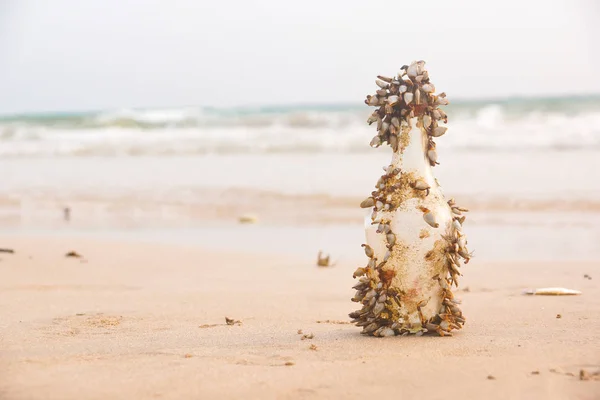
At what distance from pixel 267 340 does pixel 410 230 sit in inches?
33.3

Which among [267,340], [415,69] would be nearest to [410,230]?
[415,69]

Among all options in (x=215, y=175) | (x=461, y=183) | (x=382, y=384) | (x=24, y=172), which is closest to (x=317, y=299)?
(x=382, y=384)

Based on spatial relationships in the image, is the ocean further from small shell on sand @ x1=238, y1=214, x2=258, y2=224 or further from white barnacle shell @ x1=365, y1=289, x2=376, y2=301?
white barnacle shell @ x1=365, y1=289, x2=376, y2=301

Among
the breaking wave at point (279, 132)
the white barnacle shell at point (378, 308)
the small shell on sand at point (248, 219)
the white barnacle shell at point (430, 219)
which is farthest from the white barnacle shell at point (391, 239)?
the breaking wave at point (279, 132)

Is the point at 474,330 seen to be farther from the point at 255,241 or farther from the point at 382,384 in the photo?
the point at 255,241

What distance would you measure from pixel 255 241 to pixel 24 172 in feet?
35.5

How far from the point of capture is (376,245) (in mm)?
3783

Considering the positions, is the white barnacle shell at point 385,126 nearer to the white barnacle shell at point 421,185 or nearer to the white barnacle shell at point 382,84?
the white barnacle shell at point 382,84

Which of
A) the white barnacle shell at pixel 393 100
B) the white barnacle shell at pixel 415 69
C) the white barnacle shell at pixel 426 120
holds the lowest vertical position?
the white barnacle shell at pixel 426 120

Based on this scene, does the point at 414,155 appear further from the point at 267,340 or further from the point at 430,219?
the point at 267,340

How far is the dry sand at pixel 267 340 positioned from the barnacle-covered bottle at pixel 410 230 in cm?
14

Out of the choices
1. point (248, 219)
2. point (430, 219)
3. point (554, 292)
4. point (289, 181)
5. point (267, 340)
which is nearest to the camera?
point (430, 219)

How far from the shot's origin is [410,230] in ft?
12.2

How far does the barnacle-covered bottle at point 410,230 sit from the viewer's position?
12.2ft
